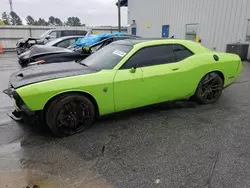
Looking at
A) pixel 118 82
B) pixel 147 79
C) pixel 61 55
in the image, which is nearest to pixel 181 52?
pixel 147 79

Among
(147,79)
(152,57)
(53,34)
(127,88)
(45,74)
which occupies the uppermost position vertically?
(53,34)

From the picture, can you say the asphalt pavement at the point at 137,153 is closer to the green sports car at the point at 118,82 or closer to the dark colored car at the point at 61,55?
the green sports car at the point at 118,82

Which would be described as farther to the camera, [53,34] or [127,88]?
[53,34]

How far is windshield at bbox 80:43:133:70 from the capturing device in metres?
3.48

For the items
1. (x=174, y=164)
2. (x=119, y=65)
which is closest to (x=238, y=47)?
(x=119, y=65)

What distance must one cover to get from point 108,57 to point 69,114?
125 cm

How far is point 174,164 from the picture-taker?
2.50 meters

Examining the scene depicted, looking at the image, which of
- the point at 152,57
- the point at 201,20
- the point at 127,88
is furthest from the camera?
the point at 201,20

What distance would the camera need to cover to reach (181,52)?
3.97m

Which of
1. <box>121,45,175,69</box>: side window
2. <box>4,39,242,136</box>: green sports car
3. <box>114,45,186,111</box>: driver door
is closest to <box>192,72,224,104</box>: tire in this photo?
<box>4,39,242,136</box>: green sports car

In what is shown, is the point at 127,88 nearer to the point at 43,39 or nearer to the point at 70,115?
the point at 70,115

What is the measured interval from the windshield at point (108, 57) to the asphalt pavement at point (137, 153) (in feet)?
3.22

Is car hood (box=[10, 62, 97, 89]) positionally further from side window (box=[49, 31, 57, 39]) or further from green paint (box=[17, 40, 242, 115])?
side window (box=[49, 31, 57, 39])

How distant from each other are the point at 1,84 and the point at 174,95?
539cm
